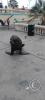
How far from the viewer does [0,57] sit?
27.0 ft

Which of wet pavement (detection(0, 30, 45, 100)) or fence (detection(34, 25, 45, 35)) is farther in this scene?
fence (detection(34, 25, 45, 35))

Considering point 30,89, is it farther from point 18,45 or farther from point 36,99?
point 18,45

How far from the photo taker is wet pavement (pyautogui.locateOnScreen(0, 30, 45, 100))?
4934 millimetres

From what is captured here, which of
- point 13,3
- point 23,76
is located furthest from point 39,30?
point 13,3

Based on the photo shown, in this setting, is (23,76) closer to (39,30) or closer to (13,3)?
(39,30)

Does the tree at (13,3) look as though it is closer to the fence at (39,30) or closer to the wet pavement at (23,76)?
the fence at (39,30)

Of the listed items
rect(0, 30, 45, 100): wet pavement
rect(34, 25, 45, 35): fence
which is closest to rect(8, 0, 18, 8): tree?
rect(34, 25, 45, 35): fence

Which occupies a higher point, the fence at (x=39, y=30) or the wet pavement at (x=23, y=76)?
the wet pavement at (x=23, y=76)

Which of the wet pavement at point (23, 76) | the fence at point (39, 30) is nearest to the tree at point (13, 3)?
the fence at point (39, 30)

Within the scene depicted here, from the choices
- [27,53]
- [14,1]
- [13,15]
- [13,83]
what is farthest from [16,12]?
[13,83]

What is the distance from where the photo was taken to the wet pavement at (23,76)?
4934 mm

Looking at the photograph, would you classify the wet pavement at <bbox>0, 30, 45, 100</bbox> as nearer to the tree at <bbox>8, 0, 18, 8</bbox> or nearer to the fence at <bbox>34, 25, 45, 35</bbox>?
the fence at <bbox>34, 25, 45, 35</bbox>

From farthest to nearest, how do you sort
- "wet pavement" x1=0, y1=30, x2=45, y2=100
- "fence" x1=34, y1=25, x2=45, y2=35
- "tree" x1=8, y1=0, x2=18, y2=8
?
"tree" x1=8, y1=0, x2=18, y2=8
"fence" x1=34, y1=25, x2=45, y2=35
"wet pavement" x1=0, y1=30, x2=45, y2=100

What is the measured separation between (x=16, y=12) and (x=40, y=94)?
1777 cm
